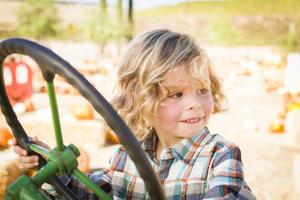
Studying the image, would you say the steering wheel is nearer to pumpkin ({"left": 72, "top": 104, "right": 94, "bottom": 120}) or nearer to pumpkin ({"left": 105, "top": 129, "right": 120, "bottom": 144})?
pumpkin ({"left": 105, "top": 129, "right": 120, "bottom": 144})

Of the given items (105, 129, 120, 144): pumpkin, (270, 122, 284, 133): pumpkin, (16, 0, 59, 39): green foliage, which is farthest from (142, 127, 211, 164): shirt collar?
(16, 0, 59, 39): green foliage

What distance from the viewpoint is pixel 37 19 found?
14102 millimetres

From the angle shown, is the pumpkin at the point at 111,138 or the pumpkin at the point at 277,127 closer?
the pumpkin at the point at 111,138

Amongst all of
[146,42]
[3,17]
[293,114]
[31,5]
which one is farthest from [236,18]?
[146,42]

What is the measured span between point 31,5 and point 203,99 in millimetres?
13519

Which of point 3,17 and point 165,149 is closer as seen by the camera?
point 165,149

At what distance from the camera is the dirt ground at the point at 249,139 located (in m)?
3.70

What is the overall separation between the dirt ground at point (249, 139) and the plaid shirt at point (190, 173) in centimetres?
98

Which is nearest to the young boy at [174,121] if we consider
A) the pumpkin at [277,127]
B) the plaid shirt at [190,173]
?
the plaid shirt at [190,173]

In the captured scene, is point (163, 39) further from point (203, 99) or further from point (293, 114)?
point (293, 114)

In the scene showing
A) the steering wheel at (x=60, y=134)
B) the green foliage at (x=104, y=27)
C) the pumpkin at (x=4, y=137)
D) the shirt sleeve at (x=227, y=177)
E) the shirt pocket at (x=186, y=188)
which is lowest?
the green foliage at (x=104, y=27)

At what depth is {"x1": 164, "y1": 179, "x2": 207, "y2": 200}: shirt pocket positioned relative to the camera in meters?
1.43

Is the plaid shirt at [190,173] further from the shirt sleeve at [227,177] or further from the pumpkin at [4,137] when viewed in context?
the pumpkin at [4,137]

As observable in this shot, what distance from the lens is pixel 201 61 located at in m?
1.50
